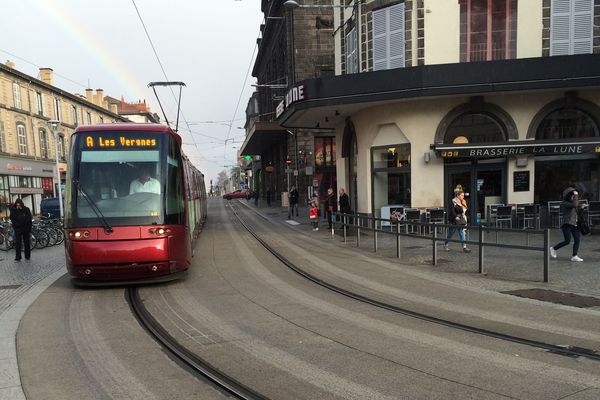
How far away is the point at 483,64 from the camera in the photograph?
14.3m

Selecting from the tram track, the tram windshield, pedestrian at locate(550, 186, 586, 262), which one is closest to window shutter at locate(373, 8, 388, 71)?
pedestrian at locate(550, 186, 586, 262)

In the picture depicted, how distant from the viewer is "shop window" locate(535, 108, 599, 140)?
15562mm

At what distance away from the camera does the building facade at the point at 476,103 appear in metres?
14.9

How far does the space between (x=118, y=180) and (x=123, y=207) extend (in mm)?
519

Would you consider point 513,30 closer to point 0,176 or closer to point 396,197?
point 396,197

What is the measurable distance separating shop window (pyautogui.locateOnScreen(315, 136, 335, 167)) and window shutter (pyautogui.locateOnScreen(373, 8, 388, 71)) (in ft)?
54.8

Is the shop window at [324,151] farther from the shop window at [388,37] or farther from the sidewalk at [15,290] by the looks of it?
the sidewalk at [15,290]

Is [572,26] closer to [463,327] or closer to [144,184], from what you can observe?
[463,327]

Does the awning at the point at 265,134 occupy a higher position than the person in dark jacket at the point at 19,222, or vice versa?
the awning at the point at 265,134

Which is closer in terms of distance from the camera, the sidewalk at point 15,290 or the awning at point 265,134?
the sidewalk at point 15,290

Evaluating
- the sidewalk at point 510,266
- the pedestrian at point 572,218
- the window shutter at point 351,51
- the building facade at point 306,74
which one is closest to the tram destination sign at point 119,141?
the sidewalk at point 510,266

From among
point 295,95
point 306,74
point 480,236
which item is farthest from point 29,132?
point 480,236

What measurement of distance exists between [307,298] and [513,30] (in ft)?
44.2

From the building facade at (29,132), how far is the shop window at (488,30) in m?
29.0
